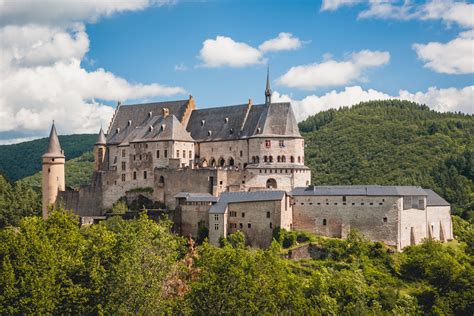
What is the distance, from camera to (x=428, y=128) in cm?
13288

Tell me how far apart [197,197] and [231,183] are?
15.5ft

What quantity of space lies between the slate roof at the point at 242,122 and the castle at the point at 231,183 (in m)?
0.13

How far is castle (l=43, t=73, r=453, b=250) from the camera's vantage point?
63.0 meters

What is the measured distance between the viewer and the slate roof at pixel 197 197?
65.3 metres

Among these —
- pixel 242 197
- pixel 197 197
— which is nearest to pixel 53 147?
pixel 197 197

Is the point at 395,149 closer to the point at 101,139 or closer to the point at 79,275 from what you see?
the point at 101,139

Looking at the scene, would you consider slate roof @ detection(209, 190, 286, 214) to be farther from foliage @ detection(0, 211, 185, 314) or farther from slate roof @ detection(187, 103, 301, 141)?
foliage @ detection(0, 211, 185, 314)

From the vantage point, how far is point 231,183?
6906 centimetres

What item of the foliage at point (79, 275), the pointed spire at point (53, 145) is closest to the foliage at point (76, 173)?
the pointed spire at point (53, 145)

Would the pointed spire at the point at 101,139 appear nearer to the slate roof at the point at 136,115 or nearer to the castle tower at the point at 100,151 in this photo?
the castle tower at the point at 100,151

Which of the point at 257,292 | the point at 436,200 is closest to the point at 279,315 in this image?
the point at 257,292

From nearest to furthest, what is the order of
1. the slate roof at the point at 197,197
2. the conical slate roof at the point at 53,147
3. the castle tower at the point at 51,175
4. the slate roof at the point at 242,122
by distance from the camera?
the slate roof at the point at 197,197, the slate roof at the point at 242,122, the castle tower at the point at 51,175, the conical slate roof at the point at 53,147

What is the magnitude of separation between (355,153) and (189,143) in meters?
50.5

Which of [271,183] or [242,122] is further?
[242,122]
